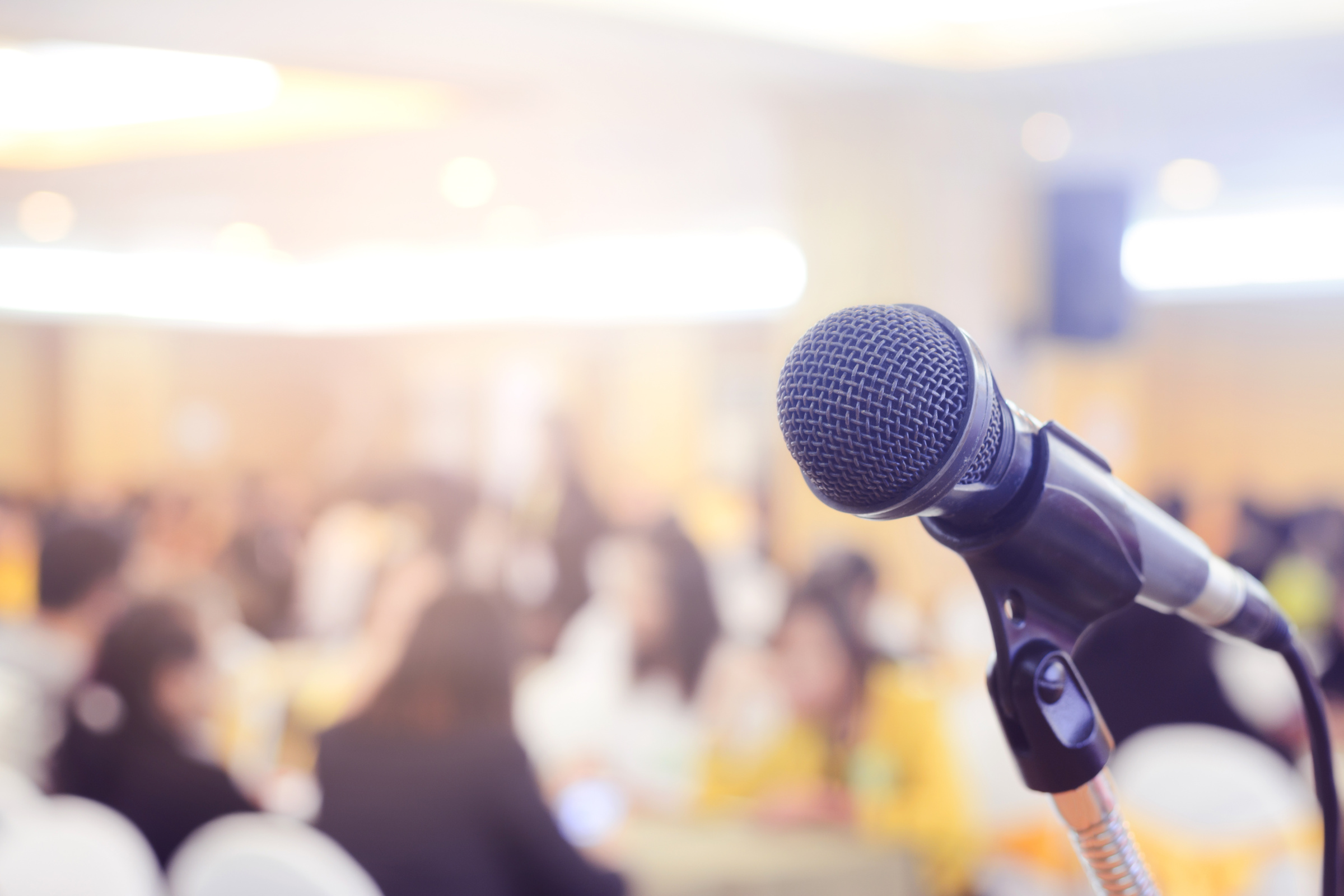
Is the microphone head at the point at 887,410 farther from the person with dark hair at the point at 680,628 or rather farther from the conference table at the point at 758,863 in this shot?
the person with dark hair at the point at 680,628

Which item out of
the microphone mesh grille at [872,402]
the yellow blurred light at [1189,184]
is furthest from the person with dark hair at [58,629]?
the yellow blurred light at [1189,184]

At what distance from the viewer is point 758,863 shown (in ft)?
7.68

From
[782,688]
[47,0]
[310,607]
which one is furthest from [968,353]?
[310,607]

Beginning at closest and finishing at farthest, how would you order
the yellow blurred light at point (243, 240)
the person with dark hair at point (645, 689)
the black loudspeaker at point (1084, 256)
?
the person with dark hair at point (645, 689), the black loudspeaker at point (1084, 256), the yellow blurred light at point (243, 240)

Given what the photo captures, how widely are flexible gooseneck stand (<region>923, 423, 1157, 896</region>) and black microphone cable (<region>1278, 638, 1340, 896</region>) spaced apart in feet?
0.51

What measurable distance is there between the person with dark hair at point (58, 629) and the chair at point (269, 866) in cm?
159

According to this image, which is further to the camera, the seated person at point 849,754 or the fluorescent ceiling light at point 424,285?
the fluorescent ceiling light at point 424,285

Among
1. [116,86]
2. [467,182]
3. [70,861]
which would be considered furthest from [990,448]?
[467,182]

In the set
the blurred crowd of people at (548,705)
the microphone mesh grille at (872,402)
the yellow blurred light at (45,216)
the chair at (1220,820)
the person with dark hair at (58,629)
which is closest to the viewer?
the microphone mesh grille at (872,402)

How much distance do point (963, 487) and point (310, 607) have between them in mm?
5836

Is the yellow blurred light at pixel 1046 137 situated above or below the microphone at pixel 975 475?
below

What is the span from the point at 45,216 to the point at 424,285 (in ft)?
11.0

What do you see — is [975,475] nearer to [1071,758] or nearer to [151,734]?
[1071,758]

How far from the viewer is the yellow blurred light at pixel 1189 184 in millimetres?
6000
